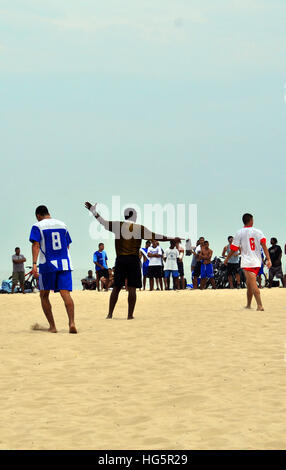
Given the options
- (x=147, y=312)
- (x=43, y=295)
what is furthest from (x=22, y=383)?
(x=147, y=312)

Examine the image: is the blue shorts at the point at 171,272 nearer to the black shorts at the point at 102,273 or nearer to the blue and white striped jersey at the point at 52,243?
the black shorts at the point at 102,273

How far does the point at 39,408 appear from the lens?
6969 millimetres

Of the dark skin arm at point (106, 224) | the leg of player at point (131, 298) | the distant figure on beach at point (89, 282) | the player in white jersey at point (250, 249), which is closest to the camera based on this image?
the dark skin arm at point (106, 224)

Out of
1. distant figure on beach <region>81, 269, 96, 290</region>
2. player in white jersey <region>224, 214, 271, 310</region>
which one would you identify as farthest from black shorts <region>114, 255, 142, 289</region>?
distant figure on beach <region>81, 269, 96, 290</region>

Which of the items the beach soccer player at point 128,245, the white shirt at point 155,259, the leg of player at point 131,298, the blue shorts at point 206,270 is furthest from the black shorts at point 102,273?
the beach soccer player at point 128,245

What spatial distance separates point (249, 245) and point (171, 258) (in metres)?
10.7

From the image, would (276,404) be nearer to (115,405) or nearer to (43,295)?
(115,405)

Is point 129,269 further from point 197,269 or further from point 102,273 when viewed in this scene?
point 197,269

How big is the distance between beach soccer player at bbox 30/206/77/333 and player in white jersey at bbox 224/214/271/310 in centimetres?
448

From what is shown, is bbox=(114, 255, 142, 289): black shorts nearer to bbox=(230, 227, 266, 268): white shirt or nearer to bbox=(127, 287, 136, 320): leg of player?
bbox=(127, 287, 136, 320): leg of player

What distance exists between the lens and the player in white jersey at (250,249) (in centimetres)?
1598

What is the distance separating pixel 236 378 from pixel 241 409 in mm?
1462

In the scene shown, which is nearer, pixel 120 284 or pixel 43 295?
pixel 43 295
